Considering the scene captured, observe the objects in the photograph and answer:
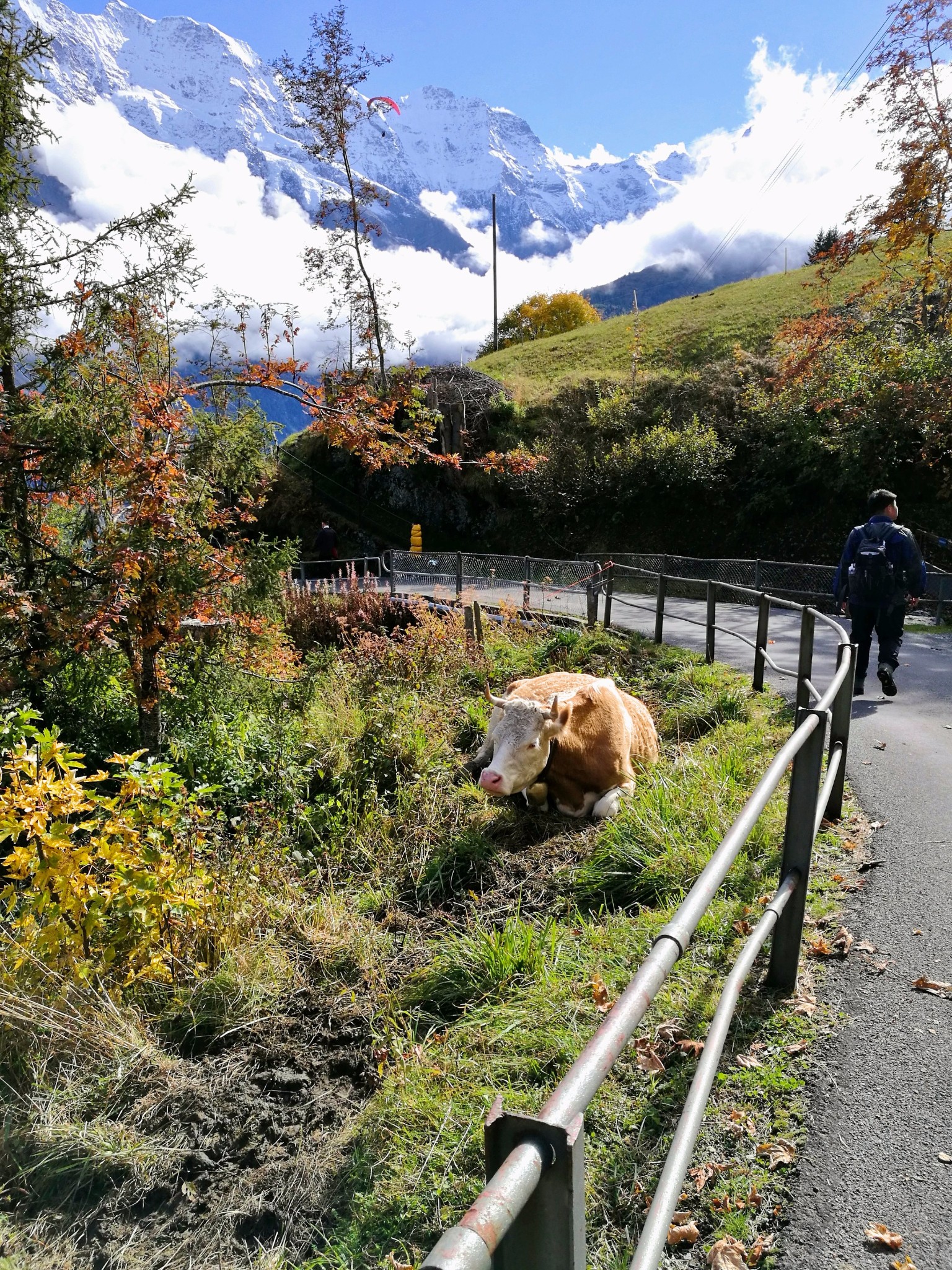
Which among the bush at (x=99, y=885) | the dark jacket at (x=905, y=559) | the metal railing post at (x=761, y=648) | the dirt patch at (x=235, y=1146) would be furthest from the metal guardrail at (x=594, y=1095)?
the dark jacket at (x=905, y=559)

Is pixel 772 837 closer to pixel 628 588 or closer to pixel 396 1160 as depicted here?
pixel 396 1160

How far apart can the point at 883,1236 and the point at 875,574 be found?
615cm

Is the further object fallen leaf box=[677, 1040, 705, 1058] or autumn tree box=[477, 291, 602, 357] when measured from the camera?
autumn tree box=[477, 291, 602, 357]

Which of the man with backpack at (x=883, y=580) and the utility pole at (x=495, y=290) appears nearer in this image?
the man with backpack at (x=883, y=580)

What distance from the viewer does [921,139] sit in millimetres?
14797

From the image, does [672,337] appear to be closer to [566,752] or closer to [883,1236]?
[566,752]

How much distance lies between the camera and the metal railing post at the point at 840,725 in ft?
13.9

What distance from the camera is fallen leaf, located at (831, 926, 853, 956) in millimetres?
3350

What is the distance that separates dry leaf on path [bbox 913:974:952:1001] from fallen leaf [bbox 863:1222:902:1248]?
1.19 meters

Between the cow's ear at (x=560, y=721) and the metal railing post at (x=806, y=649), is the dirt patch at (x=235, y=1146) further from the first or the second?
the metal railing post at (x=806, y=649)

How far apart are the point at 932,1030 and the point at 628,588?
1172 centimetres

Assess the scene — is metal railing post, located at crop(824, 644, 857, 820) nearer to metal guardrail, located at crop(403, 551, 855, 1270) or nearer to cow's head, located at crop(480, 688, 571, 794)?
metal guardrail, located at crop(403, 551, 855, 1270)

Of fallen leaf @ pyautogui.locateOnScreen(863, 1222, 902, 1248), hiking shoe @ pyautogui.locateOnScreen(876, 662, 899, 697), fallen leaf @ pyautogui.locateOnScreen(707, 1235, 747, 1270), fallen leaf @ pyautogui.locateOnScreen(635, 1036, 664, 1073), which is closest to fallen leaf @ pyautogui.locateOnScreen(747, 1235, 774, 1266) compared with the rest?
fallen leaf @ pyautogui.locateOnScreen(707, 1235, 747, 1270)

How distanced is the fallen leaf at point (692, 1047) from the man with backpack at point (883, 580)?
5.11m
